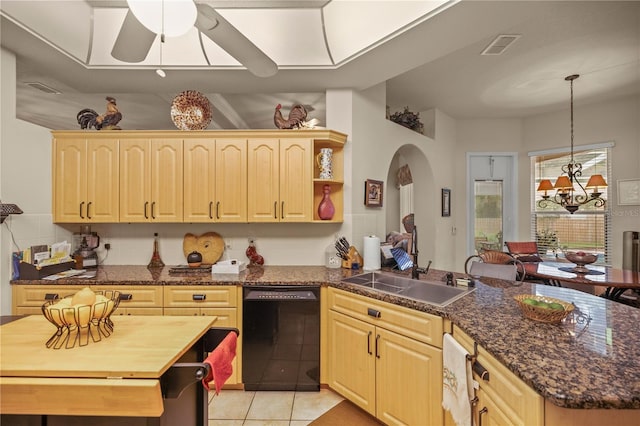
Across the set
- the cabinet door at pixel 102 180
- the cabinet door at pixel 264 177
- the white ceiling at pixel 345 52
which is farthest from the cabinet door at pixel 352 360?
the cabinet door at pixel 102 180

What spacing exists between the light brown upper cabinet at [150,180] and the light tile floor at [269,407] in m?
1.63

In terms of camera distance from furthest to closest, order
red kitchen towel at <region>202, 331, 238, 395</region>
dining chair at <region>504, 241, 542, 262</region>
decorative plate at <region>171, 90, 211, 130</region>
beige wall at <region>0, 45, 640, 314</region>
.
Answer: dining chair at <region>504, 241, 542, 262</region>, decorative plate at <region>171, 90, 211, 130</region>, beige wall at <region>0, 45, 640, 314</region>, red kitchen towel at <region>202, 331, 238, 395</region>

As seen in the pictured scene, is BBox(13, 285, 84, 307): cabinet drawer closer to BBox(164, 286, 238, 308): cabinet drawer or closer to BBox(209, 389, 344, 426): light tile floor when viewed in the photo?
BBox(164, 286, 238, 308): cabinet drawer

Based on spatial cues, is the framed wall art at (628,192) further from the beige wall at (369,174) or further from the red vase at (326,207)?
the red vase at (326,207)

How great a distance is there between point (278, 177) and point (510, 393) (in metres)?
2.22

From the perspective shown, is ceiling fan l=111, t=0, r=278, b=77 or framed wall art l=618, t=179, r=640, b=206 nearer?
ceiling fan l=111, t=0, r=278, b=77

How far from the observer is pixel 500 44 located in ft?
8.59

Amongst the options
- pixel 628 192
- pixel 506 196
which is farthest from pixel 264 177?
pixel 628 192

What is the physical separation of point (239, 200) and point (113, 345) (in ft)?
5.38

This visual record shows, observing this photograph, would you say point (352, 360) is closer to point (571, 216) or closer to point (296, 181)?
point (296, 181)

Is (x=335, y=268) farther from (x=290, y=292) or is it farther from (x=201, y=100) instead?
(x=201, y=100)

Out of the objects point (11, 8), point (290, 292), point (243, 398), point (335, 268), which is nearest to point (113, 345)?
point (290, 292)

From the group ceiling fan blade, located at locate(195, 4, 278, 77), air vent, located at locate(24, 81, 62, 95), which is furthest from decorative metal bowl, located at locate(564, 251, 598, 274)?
air vent, located at locate(24, 81, 62, 95)

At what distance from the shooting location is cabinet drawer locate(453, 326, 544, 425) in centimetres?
90
